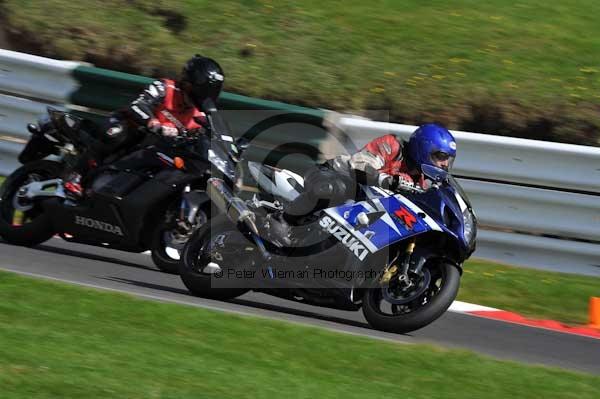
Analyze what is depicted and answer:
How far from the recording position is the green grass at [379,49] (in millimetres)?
11773

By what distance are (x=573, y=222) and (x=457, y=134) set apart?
4.14 feet

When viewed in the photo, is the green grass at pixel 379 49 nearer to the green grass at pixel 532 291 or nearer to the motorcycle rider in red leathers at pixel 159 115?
the green grass at pixel 532 291

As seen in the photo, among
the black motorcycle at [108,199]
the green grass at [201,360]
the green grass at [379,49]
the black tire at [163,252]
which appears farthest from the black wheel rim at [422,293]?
the green grass at [379,49]

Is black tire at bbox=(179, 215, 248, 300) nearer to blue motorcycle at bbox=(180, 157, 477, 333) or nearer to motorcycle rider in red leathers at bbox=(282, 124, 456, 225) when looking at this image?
blue motorcycle at bbox=(180, 157, 477, 333)

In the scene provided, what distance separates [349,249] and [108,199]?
7.23ft

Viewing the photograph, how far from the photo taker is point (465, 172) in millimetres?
9828

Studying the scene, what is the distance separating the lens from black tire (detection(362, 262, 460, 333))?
22.0 feet

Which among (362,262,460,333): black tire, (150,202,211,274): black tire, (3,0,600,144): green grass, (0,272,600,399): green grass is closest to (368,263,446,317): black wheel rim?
(362,262,460,333): black tire

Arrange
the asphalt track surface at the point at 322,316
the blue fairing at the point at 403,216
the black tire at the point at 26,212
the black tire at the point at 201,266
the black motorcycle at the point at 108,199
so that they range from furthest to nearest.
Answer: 1. the black tire at the point at 26,212
2. the black motorcycle at the point at 108,199
3. the black tire at the point at 201,266
4. the asphalt track surface at the point at 322,316
5. the blue fairing at the point at 403,216

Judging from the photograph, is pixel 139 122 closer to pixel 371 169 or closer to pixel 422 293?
pixel 371 169

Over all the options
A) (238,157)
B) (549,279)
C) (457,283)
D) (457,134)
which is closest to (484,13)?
(457,134)

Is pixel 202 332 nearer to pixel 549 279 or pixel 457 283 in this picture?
pixel 457 283

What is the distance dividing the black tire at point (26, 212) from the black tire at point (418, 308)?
9.58 feet

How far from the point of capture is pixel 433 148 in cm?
714
